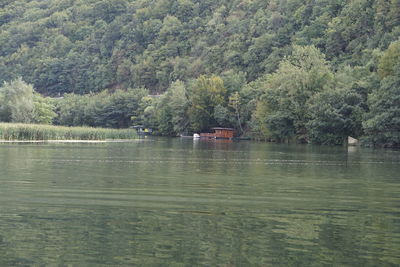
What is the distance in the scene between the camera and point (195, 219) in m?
17.9

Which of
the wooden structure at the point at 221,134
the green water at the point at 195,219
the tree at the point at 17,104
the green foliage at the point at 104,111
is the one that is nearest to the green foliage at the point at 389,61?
the wooden structure at the point at 221,134

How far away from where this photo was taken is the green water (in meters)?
13.8

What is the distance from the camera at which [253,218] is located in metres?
18.2

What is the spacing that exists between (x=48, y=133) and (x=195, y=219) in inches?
2239

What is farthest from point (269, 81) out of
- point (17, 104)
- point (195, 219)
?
point (195, 219)

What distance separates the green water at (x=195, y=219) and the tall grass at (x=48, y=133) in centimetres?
3763

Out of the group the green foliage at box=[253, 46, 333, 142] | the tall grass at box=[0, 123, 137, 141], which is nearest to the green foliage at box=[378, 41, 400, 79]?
the green foliage at box=[253, 46, 333, 142]

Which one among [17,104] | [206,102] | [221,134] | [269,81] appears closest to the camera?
[17,104]

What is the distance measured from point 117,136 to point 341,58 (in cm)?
5178

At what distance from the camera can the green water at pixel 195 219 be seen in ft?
45.2

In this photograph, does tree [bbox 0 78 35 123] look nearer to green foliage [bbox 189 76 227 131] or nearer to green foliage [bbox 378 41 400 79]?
green foliage [bbox 189 76 227 131]

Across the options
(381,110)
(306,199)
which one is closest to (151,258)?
(306,199)

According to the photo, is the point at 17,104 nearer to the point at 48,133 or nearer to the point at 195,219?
the point at 48,133

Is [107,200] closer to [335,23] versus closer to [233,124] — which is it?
[233,124]
